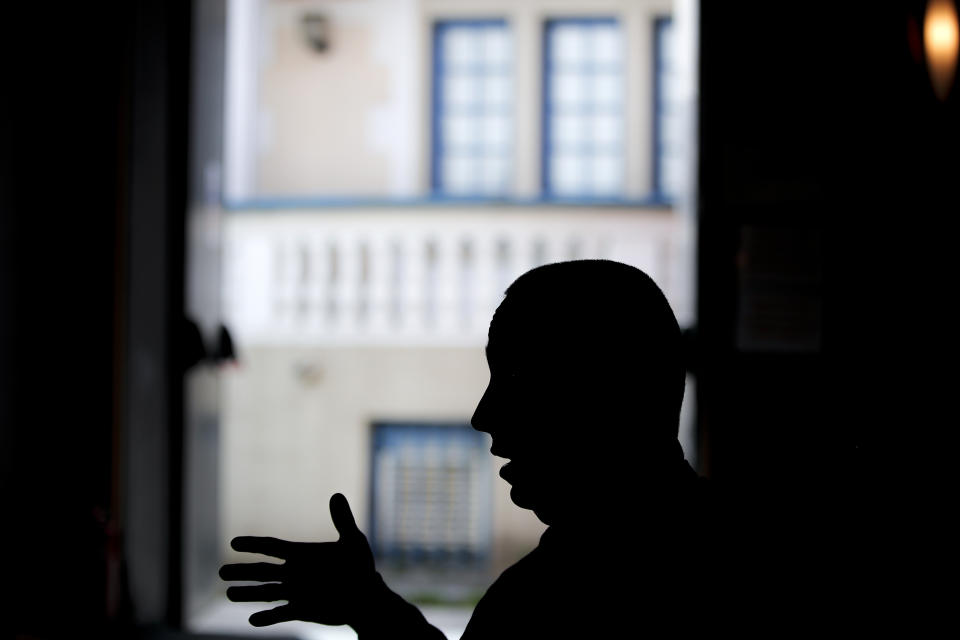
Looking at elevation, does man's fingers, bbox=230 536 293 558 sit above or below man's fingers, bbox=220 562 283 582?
above

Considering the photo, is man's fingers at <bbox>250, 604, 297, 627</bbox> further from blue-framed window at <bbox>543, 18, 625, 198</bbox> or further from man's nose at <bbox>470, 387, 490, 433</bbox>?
blue-framed window at <bbox>543, 18, 625, 198</bbox>

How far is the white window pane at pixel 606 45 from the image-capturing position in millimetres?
5426

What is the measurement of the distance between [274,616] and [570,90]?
5215 mm

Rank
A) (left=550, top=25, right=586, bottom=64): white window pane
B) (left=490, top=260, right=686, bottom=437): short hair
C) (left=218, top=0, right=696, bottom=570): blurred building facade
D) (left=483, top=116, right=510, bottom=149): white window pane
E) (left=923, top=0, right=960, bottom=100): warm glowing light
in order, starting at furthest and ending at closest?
(left=483, top=116, right=510, bottom=149): white window pane → (left=550, top=25, right=586, bottom=64): white window pane → (left=218, top=0, right=696, bottom=570): blurred building facade → (left=923, top=0, right=960, bottom=100): warm glowing light → (left=490, top=260, right=686, bottom=437): short hair

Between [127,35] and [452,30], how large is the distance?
3320mm

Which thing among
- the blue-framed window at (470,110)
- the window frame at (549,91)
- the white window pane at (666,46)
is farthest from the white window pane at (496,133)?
the white window pane at (666,46)

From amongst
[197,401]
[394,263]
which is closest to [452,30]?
[394,263]

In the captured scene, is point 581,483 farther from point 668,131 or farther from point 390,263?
point 668,131

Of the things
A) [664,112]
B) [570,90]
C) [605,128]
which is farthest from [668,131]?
[570,90]

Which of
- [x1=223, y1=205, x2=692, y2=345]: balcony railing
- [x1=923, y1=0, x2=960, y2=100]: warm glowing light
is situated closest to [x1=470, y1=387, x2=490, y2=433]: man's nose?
[x1=923, y1=0, x2=960, y2=100]: warm glowing light

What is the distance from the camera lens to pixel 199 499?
2.64 meters

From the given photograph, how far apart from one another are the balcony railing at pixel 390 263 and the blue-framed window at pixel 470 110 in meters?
0.82

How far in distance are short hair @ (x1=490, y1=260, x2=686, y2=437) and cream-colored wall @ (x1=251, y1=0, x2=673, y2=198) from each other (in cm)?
489

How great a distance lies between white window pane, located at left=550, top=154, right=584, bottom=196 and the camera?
5.43m
